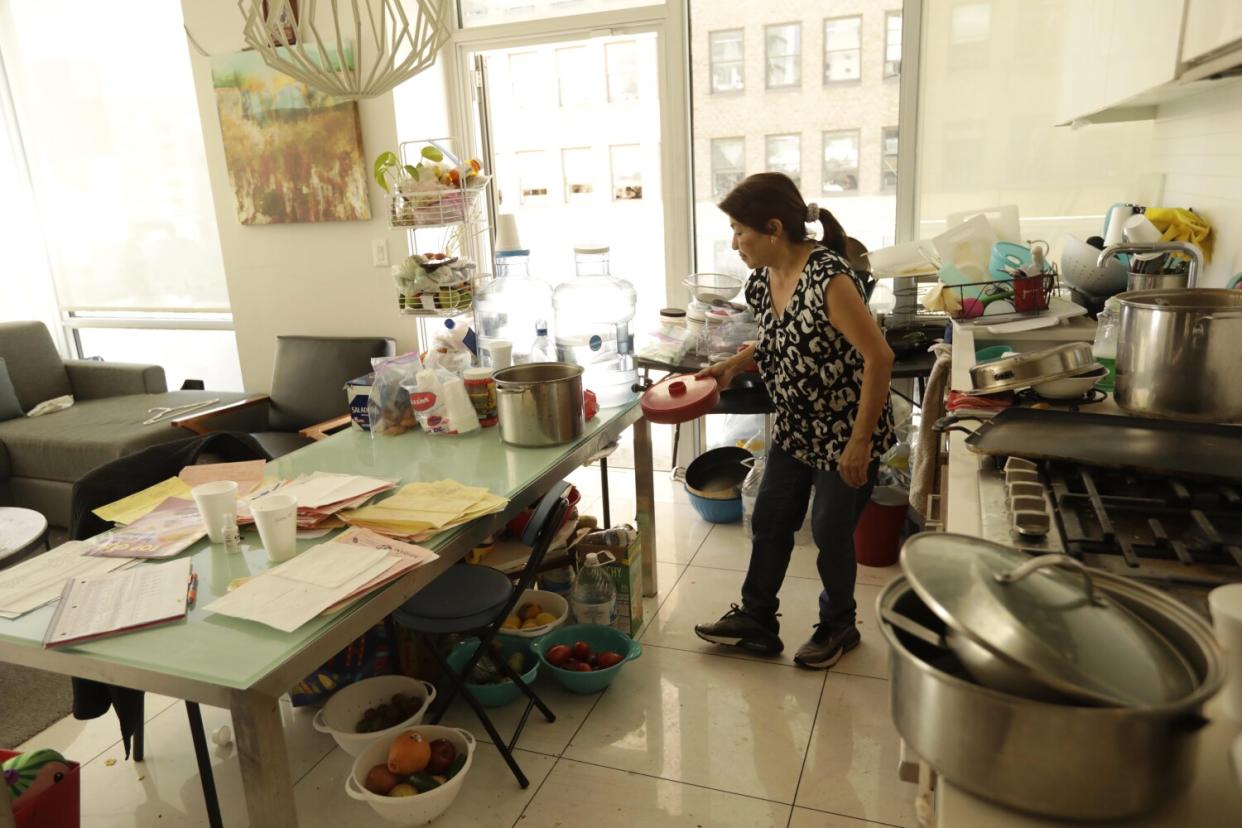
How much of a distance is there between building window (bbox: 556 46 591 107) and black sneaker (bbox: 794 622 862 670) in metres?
2.62

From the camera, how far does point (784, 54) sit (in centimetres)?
360

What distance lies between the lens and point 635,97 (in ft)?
12.6

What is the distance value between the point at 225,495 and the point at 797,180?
9.28 ft

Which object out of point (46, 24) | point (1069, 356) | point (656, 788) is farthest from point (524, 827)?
point (46, 24)

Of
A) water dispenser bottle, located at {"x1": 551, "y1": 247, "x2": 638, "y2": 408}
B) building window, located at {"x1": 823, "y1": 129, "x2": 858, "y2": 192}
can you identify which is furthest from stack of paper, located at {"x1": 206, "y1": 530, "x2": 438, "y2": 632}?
building window, located at {"x1": 823, "y1": 129, "x2": 858, "y2": 192}

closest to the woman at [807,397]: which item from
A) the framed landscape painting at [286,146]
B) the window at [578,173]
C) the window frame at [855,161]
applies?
the window frame at [855,161]

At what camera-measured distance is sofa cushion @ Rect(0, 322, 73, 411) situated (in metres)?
4.44

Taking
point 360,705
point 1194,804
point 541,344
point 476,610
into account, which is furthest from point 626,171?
point 1194,804

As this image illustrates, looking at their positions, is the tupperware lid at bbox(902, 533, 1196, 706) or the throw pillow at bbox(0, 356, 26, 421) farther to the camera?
the throw pillow at bbox(0, 356, 26, 421)

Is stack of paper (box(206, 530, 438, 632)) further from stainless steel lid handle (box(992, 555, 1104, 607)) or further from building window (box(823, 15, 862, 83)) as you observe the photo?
building window (box(823, 15, 862, 83))

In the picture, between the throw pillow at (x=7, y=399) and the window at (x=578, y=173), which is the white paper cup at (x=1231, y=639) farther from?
the throw pillow at (x=7, y=399)

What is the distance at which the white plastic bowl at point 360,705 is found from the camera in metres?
2.08

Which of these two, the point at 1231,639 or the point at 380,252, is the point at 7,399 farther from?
the point at 1231,639

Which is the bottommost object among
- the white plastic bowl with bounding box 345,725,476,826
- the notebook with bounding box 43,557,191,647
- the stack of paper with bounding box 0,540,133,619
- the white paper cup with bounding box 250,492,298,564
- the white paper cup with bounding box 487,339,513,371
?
the white plastic bowl with bounding box 345,725,476,826
